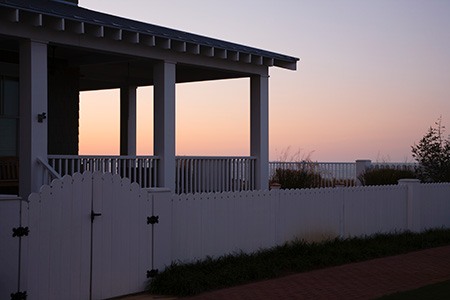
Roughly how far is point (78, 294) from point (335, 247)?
638 centimetres

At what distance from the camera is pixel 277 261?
13172 millimetres

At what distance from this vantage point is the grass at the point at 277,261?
11.3 meters

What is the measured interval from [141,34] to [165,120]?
2.03 metres

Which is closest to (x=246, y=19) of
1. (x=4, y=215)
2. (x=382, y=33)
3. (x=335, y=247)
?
(x=382, y=33)

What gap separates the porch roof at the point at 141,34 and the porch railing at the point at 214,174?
2.40 m

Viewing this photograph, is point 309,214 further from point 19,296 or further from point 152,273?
point 19,296

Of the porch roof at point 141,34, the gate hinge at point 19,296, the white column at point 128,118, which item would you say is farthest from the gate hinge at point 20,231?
the white column at point 128,118

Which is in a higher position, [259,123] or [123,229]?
[259,123]

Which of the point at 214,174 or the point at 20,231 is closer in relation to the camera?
the point at 20,231

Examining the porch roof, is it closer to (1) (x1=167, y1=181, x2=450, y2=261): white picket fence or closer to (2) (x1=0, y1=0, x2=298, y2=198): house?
(2) (x1=0, y1=0, x2=298, y2=198): house

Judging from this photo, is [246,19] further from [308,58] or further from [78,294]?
[78,294]

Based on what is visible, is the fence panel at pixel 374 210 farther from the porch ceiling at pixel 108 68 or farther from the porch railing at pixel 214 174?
the porch ceiling at pixel 108 68

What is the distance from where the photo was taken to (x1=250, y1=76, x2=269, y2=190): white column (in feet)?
58.1

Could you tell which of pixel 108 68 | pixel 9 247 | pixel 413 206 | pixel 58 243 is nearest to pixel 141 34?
pixel 108 68
